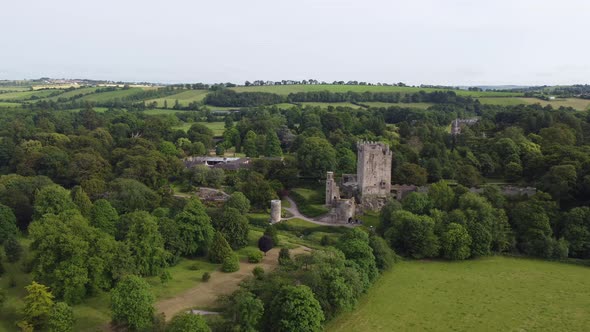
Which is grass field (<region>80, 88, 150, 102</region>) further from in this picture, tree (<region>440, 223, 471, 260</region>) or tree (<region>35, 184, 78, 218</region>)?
tree (<region>440, 223, 471, 260</region>)

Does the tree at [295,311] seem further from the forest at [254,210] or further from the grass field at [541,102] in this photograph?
the grass field at [541,102]

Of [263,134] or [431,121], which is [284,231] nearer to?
[263,134]

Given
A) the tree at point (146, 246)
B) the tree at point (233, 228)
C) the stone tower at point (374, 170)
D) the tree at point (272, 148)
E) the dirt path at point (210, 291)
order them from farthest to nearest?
the tree at point (272, 148)
the stone tower at point (374, 170)
the tree at point (233, 228)
the tree at point (146, 246)
the dirt path at point (210, 291)

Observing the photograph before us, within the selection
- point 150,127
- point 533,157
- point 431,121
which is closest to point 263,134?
point 150,127

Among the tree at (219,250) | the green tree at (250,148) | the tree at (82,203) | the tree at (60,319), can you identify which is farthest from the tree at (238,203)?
the green tree at (250,148)

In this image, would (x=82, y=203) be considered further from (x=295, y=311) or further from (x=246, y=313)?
(x=295, y=311)

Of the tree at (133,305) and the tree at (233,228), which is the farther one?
the tree at (233,228)
